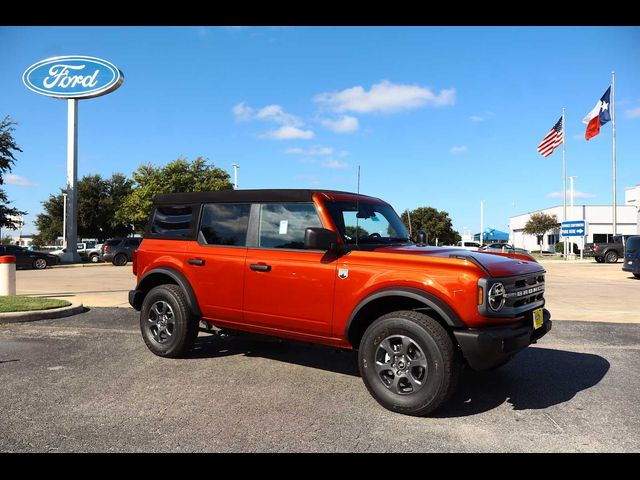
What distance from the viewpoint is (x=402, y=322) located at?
152 inches

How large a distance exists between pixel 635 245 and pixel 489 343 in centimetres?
1775

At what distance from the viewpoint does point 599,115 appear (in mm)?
31625

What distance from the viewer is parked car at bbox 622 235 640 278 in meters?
17.3

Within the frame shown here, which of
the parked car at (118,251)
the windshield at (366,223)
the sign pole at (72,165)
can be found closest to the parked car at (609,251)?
the parked car at (118,251)

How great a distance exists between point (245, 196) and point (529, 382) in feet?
11.6

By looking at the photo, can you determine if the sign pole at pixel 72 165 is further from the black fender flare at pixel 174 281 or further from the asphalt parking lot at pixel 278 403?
the black fender flare at pixel 174 281

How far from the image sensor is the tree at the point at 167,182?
41.6 m

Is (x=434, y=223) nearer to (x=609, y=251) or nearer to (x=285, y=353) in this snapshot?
(x=609, y=251)

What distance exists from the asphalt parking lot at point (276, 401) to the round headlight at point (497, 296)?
2.99 ft

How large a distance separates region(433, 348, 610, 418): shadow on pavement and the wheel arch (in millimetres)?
804

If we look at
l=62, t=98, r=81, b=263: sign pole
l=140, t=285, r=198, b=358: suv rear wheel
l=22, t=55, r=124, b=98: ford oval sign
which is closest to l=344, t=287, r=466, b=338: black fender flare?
l=140, t=285, r=198, b=358: suv rear wheel

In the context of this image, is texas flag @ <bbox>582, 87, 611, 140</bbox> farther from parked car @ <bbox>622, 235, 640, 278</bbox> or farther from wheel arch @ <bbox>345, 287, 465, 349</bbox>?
wheel arch @ <bbox>345, 287, 465, 349</bbox>
